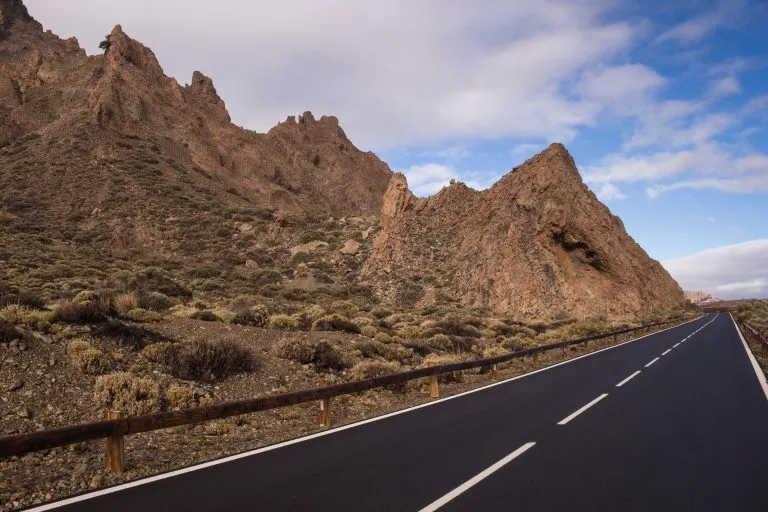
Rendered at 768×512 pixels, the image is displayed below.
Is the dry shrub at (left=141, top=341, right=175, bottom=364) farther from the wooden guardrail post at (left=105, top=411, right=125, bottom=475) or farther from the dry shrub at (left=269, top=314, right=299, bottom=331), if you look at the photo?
the dry shrub at (left=269, top=314, right=299, bottom=331)

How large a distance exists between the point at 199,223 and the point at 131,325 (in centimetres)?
4806

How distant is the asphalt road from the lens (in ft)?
17.9

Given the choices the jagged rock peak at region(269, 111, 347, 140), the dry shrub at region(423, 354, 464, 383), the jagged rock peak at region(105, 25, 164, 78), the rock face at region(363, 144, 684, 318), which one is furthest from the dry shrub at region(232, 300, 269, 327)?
the jagged rock peak at region(269, 111, 347, 140)

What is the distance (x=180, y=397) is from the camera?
408 inches

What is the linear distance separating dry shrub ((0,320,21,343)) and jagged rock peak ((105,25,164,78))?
76.4 m

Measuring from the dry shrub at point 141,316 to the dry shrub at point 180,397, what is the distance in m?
6.11

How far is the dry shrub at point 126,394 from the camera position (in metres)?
9.52

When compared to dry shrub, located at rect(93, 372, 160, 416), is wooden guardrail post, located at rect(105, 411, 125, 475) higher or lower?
lower

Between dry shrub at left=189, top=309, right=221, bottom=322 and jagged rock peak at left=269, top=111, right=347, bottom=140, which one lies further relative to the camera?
jagged rock peak at left=269, top=111, right=347, bottom=140

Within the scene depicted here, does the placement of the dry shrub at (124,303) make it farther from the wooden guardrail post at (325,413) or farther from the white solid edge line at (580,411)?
the white solid edge line at (580,411)

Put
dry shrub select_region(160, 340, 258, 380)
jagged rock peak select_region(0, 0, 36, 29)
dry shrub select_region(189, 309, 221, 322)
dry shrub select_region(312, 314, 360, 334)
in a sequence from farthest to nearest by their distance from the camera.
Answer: jagged rock peak select_region(0, 0, 36, 29), dry shrub select_region(312, 314, 360, 334), dry shrub select_region(189, 309, 221, 322), dry shrub select_region(160, 340, 258, 380)

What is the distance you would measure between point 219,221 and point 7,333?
52.8 meters

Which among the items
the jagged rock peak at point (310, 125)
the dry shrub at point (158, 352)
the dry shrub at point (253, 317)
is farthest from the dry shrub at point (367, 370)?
the jagged rock peak at point (310, 125)

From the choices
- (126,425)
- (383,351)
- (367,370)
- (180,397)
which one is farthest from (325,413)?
(383,351)
